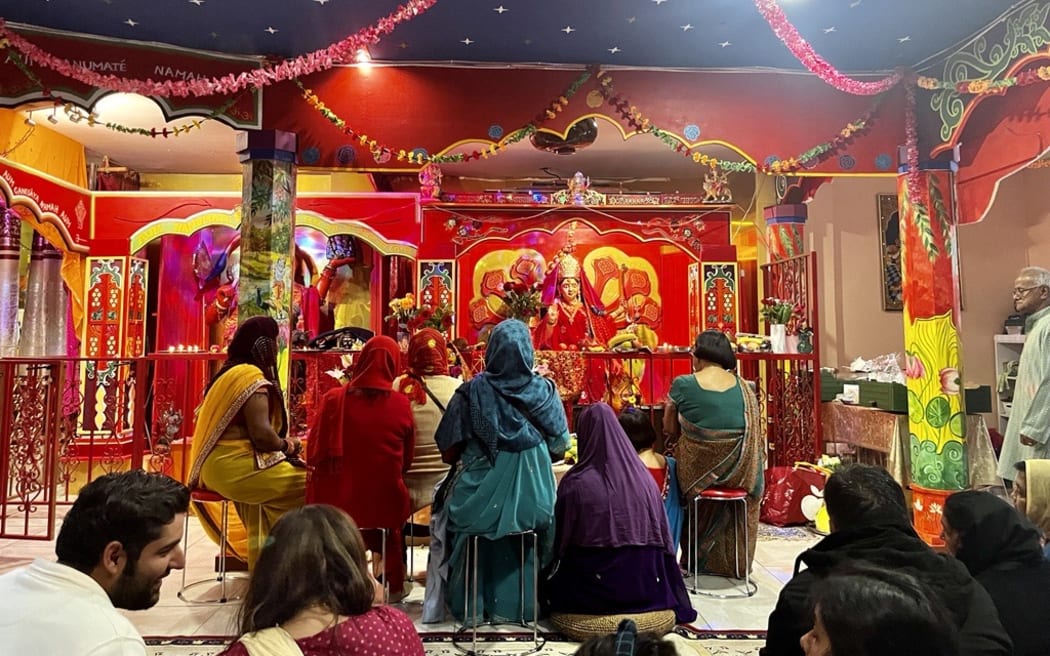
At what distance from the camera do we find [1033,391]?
4.36 meters

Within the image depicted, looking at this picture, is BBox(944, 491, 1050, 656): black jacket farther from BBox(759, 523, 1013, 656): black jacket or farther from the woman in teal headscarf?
the woman in teal headscarf

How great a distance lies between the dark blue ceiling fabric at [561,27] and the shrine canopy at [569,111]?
0.15m

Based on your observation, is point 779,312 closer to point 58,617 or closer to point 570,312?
point 570,312

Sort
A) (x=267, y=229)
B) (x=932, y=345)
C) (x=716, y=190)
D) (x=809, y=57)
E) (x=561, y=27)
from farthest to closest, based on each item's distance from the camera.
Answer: (x=716, y=190) → (x=932, y=345) → (x=267, y=229) → (x=561, y=27) → (x=809, y=57)

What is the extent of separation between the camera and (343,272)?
9.70 m

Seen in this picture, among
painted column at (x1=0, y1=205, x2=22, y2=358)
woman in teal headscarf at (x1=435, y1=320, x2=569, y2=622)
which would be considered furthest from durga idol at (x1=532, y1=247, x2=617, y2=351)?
painted column at (x1=0, y1=205, x2=22, y2=358)

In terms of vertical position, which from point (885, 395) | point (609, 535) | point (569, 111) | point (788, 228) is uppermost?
point (569, 111)

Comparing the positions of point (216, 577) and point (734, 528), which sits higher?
point (734, 528)

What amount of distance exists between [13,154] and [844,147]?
844 centimetres

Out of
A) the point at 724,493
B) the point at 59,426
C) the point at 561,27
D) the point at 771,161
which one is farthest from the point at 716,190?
the point at 59,426

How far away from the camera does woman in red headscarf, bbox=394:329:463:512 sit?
4070mm

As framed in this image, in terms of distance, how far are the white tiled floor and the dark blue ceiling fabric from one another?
12.1 feet

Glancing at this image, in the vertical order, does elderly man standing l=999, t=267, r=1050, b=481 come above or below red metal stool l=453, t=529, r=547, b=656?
above

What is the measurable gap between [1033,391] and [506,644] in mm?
3645
